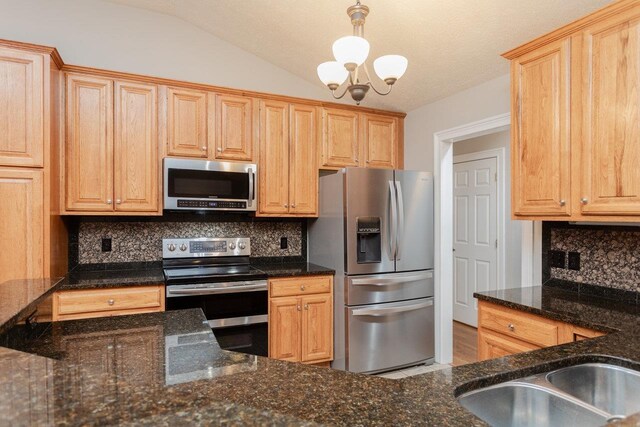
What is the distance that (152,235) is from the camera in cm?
316

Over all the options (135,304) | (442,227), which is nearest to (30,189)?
(135,304)

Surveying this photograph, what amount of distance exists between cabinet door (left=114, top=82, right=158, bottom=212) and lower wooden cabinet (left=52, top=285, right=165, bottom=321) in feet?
2.08

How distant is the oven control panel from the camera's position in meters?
3.13

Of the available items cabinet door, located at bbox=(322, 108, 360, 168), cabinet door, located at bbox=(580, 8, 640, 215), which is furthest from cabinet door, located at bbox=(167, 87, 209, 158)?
cabinet door, located at bbox=(580, 8, 640, 215)

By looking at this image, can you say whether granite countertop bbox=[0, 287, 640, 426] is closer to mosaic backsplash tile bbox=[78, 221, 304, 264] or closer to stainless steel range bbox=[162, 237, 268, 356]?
stainless steel range bbox=[162, 237, 268, 356]

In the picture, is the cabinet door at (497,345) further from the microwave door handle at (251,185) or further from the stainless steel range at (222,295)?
the microwave door handle at (251,185)

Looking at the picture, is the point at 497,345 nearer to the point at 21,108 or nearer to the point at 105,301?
the point at 105,301

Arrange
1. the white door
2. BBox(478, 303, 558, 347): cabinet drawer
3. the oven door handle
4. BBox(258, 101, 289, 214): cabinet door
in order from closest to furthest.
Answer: BBox(478, 303, 558, 347): cabinet drawer, the oven door handle, BBox(258, 101, 289, 214): cabinet door, the white door

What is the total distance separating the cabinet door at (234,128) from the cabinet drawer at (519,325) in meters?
2.13

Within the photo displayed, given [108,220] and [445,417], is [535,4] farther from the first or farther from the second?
[108,220]

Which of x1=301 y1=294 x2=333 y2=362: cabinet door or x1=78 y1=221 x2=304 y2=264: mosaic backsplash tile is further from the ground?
x1=78 y1=221 x2=304 y2=264: mosaic backsplash tile

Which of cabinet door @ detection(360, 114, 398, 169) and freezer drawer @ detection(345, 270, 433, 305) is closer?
freezer drawer @ detection(345, 270, 433, 305)

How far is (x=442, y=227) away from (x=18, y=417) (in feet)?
10.8

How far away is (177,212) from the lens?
320 centimetres
